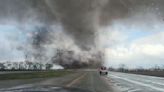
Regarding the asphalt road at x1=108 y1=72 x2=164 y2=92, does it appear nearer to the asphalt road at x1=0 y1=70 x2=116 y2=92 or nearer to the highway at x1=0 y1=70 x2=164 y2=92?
the highway at x1=0 y1=70 x2=164 y2=92

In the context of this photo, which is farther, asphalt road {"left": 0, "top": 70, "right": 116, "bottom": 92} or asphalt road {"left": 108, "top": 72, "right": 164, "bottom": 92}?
asphalt road {"left": 0, "top": 70, "right": 116, "bottom": 92}

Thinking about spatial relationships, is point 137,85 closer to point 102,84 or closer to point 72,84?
point 102,84

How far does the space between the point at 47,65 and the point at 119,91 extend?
163424 mm

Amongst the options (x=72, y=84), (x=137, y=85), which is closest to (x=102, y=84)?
(x=72, y=84)

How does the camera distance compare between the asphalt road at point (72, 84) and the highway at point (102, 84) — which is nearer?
the highway at point (102, 84)

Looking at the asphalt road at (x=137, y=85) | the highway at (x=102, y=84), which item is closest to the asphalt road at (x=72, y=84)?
the highway at (x=102, y=84)

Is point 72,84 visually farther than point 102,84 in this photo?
No

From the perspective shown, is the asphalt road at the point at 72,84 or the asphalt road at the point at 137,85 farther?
the asphalt road at the point at 72,84

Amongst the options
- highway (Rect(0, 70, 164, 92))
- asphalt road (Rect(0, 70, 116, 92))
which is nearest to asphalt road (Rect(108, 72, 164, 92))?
highway (Rect(0, 70, 164, 92))

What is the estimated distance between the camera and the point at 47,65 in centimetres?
18900

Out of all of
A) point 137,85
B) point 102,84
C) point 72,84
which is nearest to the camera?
point 137,85

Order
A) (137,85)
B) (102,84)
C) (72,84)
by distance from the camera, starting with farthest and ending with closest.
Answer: (102,84), (72,84), (137,85)

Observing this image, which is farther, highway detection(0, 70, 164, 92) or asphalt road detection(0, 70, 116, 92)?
asphalt road detection(0, 70, 116, 92)

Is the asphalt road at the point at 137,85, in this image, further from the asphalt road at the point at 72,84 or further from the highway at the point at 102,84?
the asphalt road at the point at 72,84
